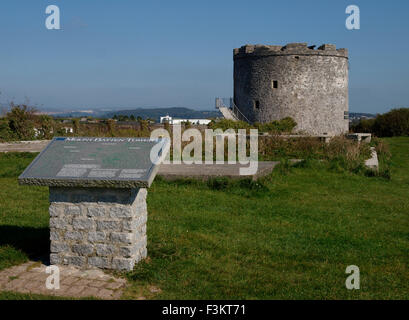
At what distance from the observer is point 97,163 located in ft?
17.8

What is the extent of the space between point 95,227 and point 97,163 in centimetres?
75

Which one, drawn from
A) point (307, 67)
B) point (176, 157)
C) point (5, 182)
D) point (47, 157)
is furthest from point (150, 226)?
point (307, 67)

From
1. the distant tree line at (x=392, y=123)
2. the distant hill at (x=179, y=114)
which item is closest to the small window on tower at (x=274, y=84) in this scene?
the distant hill at (x=179, y=114)

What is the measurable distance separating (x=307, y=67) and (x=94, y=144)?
26112 mm

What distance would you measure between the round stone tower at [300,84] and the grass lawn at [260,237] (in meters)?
19.8

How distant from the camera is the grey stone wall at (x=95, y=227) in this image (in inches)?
203

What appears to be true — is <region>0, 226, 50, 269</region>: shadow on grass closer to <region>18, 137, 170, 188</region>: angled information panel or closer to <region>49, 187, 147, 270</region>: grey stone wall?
<region>49, 187, 147, 270</region>: grey stone wall

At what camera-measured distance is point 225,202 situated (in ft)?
28.7

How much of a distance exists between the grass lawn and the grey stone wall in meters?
0.35

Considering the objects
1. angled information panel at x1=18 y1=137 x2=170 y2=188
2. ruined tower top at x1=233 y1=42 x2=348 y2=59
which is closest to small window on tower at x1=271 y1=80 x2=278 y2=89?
ruined tower top at x1=233 y1=42 x2=348 y2=59

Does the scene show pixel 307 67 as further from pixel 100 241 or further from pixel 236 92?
pixel 100 241

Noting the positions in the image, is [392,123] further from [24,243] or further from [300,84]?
[24,243]

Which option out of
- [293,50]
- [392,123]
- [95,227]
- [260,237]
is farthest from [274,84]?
[95,227]

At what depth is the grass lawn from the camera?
4879 millimetres
